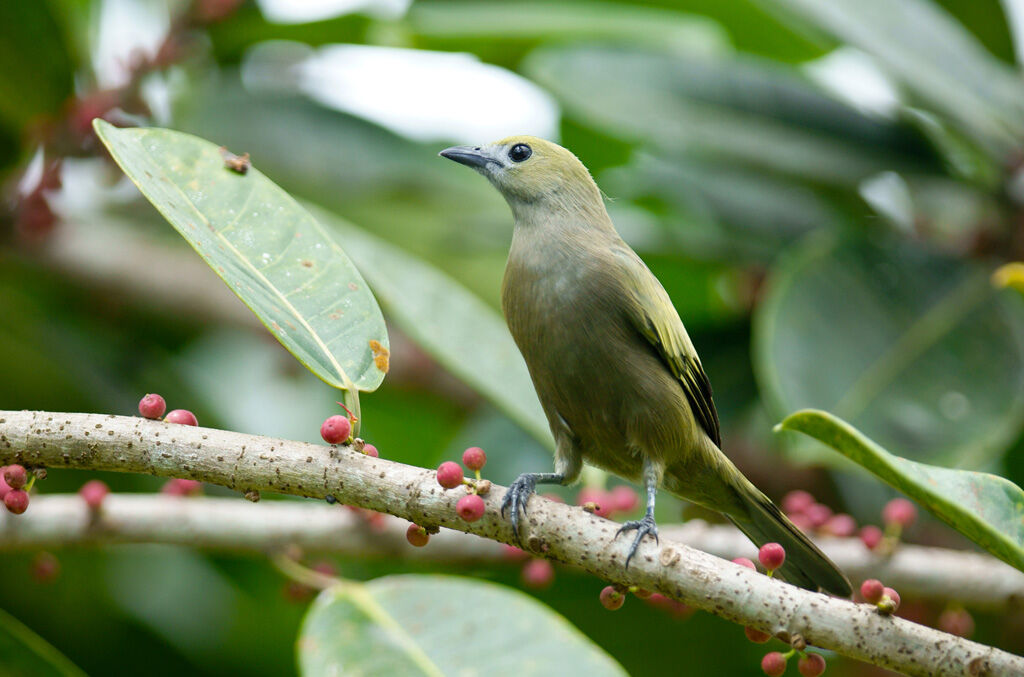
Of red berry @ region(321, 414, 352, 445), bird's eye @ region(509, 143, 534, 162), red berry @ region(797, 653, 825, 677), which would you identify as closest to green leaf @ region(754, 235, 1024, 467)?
bird's eye @ region(509, 143, 534, 162)

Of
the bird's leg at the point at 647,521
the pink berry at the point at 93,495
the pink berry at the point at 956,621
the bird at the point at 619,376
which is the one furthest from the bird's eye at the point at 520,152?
the pink berry at the point at 956,621

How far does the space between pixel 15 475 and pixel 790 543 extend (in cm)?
170

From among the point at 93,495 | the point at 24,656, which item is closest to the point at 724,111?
the point at 93,495

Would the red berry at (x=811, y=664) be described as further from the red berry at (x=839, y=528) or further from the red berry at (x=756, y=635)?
the red berry at (x=839, y=528)

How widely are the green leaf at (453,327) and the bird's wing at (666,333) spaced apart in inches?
17.2

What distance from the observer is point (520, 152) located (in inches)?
113

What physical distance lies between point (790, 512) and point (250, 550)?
1.41m

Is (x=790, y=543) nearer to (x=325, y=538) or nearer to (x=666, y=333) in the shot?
(x=666, y=333)

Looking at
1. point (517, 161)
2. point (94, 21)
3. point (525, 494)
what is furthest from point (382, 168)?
point (525, 494)

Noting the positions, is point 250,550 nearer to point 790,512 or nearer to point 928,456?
point 790,512

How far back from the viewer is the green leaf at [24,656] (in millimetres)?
2469

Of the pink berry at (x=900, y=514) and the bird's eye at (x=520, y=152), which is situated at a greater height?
the bird's eye at (x=520, y=152)

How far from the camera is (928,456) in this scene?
3.17 meters

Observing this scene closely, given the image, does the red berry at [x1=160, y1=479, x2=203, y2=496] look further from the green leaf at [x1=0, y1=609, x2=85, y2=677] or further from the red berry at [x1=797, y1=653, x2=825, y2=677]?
the red berry at [x1=797, y1=653, x2=825, y2=677]
